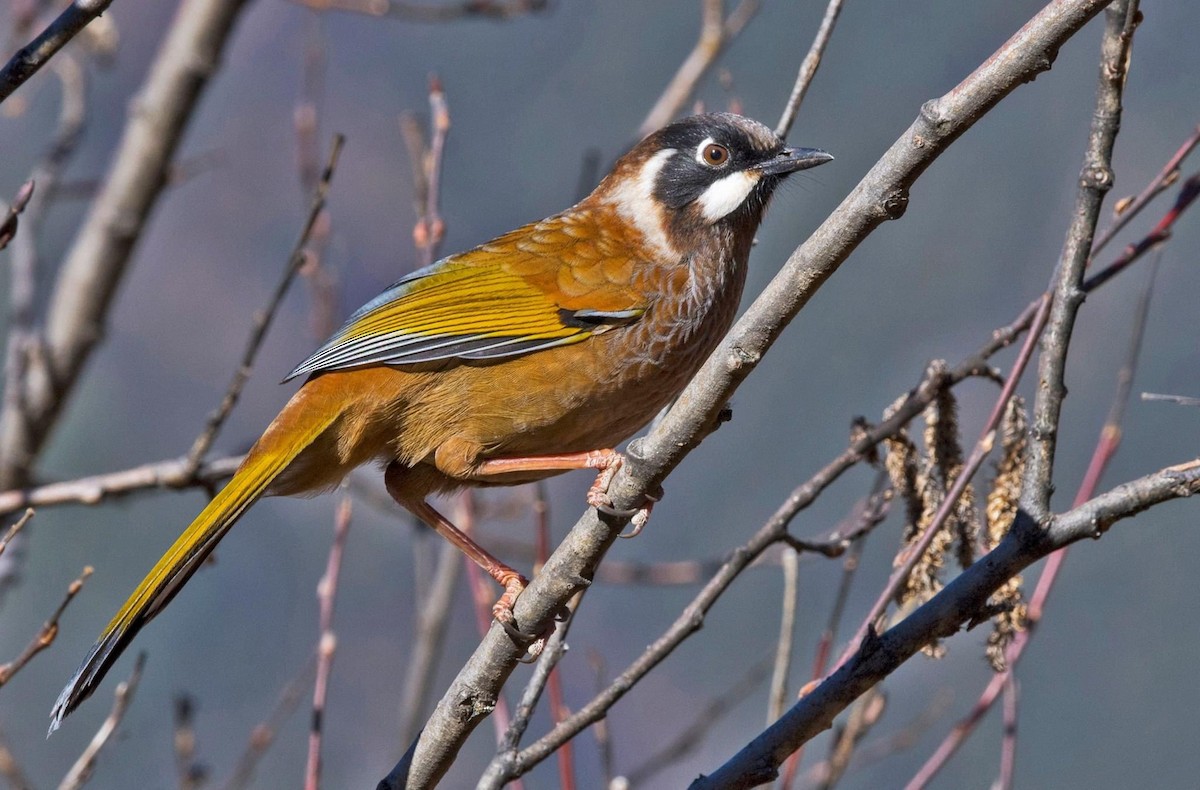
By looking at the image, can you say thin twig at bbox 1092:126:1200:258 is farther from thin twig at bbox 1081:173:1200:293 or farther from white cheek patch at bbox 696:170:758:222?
white cheek patch at bbox 696:170:758:222

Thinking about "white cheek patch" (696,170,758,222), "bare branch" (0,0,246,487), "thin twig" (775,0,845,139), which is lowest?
"thin twig" (775,0,845,139)

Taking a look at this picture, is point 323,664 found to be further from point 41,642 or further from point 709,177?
point 709,177

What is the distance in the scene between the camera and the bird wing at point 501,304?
3836mm

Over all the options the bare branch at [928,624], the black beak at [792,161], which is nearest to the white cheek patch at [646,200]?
the black beak at [792,161]

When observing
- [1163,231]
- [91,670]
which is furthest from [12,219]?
[1163,231]

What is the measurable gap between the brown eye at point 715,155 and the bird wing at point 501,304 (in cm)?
38

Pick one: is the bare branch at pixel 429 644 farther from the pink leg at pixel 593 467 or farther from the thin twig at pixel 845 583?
the thin twig at pixel 845 583

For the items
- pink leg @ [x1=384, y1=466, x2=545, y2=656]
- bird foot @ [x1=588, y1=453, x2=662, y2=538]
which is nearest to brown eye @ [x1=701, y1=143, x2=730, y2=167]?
bird foot @ [x1=588, y1=453, x2=662, y2=538]

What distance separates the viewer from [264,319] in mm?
3633

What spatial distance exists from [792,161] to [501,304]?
987mm

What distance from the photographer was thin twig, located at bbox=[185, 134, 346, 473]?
3.43 meters

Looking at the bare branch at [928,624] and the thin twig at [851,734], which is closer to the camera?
the bare branch at [928,624]

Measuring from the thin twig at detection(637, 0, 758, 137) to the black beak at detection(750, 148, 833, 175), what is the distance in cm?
91

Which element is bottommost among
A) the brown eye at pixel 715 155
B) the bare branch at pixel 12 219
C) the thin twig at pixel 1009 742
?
the thin twig at pixel 1009 742
